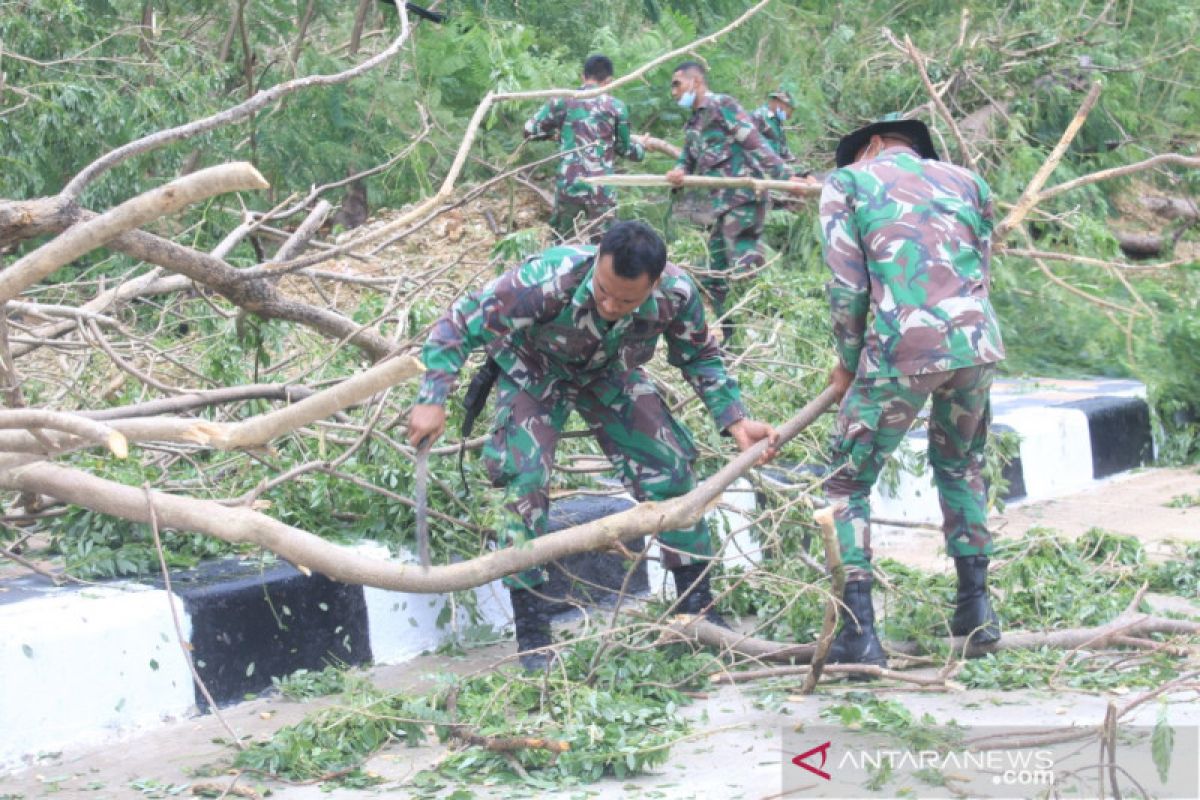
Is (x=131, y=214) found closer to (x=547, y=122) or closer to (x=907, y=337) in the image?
(x=907, y=337)

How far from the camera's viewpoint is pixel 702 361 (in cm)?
441

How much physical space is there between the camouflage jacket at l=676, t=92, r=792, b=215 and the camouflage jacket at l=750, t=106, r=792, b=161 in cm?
11

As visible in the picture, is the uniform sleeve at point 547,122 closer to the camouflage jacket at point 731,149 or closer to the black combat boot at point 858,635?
the camouflage jacket at point 731,149

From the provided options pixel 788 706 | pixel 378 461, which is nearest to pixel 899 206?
pixel 788 706

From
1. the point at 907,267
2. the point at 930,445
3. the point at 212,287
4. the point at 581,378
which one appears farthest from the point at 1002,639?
the point at 212,287

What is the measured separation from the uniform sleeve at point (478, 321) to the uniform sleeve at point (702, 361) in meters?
0.45

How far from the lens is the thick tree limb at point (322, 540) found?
3.36 m

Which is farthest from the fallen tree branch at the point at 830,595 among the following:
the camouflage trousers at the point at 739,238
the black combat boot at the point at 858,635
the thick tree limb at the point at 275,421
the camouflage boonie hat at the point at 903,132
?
the camouflage trousers at the point at 739,238

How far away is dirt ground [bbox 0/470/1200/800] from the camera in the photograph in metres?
3.27

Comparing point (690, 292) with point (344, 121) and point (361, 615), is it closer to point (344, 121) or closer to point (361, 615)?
point (361, 615)

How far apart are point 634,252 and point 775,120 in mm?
5452

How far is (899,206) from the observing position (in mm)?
4062

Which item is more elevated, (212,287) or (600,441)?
(212,287)

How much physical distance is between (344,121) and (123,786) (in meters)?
7.13
